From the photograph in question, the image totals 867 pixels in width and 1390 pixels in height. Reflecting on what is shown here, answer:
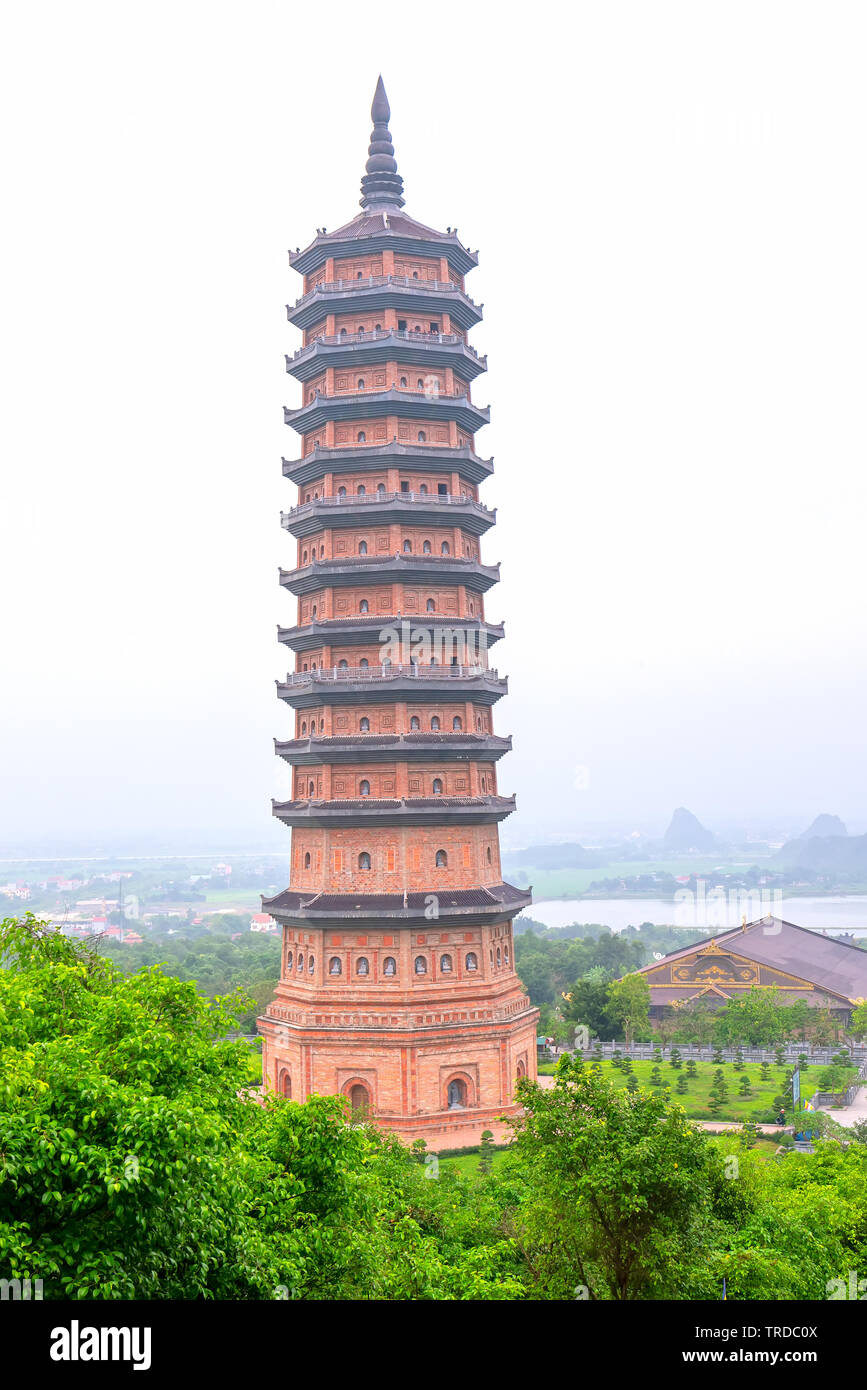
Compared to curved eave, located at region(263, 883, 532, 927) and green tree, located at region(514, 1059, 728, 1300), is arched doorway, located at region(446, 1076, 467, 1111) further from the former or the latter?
green tree, located at region(514, 1059, 728, 1300)

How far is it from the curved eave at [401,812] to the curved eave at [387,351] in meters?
17.3

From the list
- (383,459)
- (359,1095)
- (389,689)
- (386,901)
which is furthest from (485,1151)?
(383,459)

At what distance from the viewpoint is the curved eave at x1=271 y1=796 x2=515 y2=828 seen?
40.3 m

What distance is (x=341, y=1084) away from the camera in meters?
39.2

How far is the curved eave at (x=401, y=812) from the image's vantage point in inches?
1586

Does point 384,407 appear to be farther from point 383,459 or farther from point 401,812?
point 401,812

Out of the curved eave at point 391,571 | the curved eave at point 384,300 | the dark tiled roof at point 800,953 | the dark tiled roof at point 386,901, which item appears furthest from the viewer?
the dark tiled roof at point 800,953

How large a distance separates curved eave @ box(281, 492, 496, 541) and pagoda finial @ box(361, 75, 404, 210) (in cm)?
1378

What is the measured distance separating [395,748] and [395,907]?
5637mm

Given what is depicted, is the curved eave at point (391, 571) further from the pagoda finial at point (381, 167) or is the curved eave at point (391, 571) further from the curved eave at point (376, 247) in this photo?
the pagoda finial at point (381, 167)

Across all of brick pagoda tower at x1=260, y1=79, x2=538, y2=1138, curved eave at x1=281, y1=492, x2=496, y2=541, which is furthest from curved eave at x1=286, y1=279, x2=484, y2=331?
curved eave at x1=281, y1=492, x2=496, y2=541

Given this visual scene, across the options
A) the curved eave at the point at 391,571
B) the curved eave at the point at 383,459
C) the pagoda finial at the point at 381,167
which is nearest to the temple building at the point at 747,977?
the curved eave at the point at 391,571
